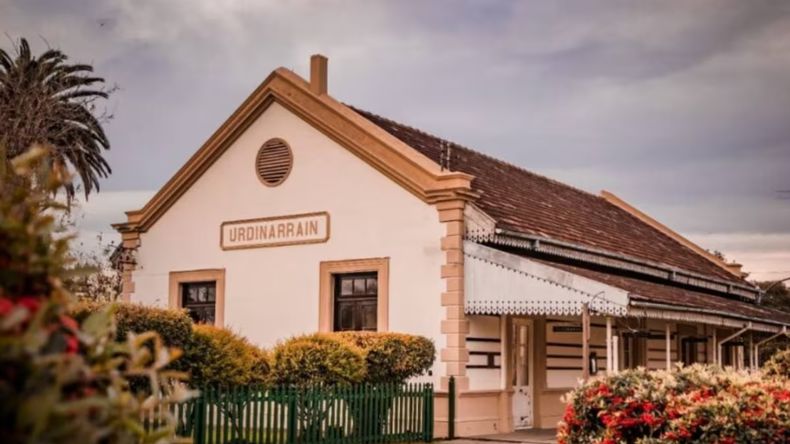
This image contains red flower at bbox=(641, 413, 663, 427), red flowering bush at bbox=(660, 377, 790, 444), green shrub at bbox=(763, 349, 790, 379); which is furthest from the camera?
green shrub at bbox=(763, 349, 790, 379)

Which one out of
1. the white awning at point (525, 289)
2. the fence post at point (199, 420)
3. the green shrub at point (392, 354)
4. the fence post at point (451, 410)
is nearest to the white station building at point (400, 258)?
the white awning at point (525, 289)

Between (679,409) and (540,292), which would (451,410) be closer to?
(540,292)


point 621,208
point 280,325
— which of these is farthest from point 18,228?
point 621,208

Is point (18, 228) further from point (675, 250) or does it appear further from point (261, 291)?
point (675, 250)

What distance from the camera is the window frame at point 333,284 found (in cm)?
2109

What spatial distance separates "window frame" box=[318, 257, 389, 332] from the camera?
21.1 m

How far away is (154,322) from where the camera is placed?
51.1 ft

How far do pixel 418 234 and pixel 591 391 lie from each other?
890 centimetres

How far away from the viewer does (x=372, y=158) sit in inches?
848

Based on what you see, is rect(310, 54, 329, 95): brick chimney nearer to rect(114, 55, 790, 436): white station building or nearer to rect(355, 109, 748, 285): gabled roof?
rect(114, 55, 790, 436): white station building

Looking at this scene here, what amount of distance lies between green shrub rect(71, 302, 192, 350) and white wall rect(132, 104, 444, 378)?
5607 mm

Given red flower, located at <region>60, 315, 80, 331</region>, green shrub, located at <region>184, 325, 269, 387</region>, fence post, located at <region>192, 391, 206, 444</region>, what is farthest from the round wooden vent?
red flower, located at <region>60, 315, 80, 331</region>

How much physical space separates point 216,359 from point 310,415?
68.4 inches

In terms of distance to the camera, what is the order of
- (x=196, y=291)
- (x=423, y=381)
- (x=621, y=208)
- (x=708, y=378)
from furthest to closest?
1. (x=621, y=208)
2. (x=196, y=291)
3. (x=423, y=381)
4. (x=708, y=378)
